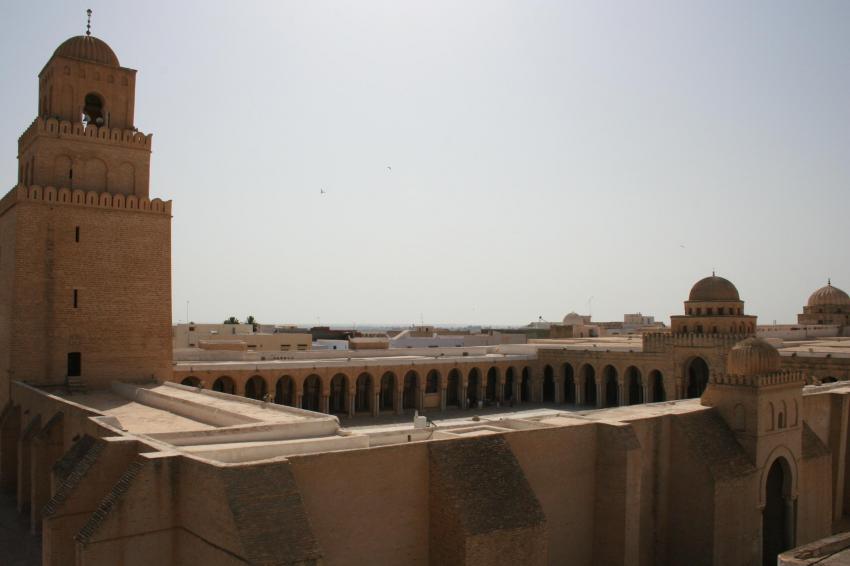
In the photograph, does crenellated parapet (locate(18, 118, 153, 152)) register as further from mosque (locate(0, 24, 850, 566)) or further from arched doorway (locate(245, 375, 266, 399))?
arched doorway (locate(245, 375, 266, 399))

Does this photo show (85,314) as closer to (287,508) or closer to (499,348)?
(287,508)

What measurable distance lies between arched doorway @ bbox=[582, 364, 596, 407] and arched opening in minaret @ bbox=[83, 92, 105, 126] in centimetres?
2799

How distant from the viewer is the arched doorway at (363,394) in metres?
38.5

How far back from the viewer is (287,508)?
1104 cm

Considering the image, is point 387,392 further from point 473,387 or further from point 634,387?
point 634,387

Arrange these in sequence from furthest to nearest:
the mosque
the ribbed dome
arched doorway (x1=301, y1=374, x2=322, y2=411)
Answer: arched doorway (x1=301, y1=374, x2=322, y2=411) < the ribbed dome < the mosque

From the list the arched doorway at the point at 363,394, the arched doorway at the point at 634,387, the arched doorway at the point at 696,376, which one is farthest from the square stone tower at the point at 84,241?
the arched doorway at the point at 634,387

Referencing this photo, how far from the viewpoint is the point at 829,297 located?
53562 mm

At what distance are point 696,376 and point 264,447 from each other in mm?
28669

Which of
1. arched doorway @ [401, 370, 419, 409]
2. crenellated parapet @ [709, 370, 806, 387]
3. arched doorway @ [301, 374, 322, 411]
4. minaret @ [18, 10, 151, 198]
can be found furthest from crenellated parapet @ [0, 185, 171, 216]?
arched doorway @ [401, 370, 419, 409]

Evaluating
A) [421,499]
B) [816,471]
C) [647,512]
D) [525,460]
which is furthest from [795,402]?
[421,499]

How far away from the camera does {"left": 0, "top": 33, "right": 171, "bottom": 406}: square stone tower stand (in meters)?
21.7

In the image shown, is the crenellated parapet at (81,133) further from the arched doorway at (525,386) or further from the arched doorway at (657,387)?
the arched doorway at (657,387)

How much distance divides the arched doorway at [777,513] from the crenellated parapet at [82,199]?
67.1 feet
